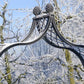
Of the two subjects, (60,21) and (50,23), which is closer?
(50,23)

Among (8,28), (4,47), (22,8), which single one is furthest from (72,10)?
(4,47)

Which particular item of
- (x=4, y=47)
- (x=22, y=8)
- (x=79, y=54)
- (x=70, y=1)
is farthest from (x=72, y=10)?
(x=4, y=47)

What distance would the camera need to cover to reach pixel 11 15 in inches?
268

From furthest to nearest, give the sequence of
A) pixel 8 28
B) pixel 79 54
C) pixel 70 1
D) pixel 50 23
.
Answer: pixel 8 28 < pixel 70 1 < pixel 79 54 < pixel 50 23

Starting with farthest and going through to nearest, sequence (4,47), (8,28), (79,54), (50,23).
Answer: (8,28), (79,54), (50,23), (4,47)

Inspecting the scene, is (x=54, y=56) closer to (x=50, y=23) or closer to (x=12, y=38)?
(x=12, y=38)

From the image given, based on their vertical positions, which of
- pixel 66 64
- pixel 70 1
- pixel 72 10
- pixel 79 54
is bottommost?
pixel 66 64

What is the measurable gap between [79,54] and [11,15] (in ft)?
14.1

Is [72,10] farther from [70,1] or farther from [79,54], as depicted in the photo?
[79,54]

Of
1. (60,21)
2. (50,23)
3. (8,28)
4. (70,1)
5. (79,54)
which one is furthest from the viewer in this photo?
(8,28)

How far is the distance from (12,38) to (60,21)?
8.55ft

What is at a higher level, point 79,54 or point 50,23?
point 50,23

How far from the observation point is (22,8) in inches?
207

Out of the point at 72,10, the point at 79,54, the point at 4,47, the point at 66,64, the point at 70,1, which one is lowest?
the point at 66,64
